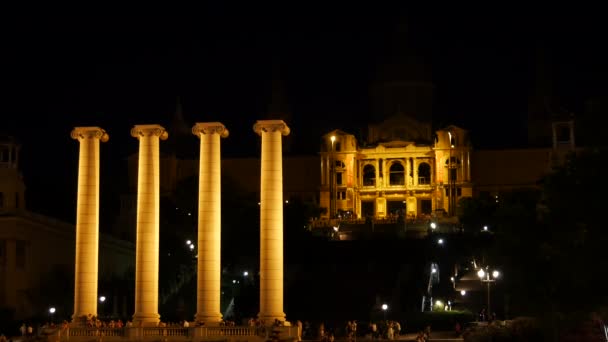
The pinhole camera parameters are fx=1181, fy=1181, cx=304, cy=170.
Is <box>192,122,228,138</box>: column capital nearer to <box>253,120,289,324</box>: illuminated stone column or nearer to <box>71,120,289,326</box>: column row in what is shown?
<box>71,120,289,326</box>: column row

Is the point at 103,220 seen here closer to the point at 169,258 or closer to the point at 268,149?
the point at 169,258

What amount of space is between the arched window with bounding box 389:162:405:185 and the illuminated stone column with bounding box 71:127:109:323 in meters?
101

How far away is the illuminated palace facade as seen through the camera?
6757 inches

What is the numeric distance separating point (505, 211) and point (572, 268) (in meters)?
15.1

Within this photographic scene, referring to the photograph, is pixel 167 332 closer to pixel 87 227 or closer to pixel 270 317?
pixel 270 317

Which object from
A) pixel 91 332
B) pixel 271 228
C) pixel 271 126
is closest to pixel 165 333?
pixel 91 332

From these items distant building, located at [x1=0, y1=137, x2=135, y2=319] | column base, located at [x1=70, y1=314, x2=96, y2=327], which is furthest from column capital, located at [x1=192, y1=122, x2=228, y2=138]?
distant building, located at [x1=0, y1=137, x2=135, y2=319]

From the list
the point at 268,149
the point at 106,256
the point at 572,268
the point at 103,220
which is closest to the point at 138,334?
the point at 268,149

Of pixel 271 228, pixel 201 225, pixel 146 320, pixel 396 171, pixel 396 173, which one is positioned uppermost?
pixel 396 171

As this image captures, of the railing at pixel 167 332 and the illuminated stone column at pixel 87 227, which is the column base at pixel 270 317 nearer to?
the railing at pixel 167 332

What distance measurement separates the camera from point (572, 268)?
71938mm

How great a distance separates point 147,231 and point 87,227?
4.38 meters

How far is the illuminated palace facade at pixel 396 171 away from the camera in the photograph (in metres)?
172

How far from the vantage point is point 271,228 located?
76.2 m
